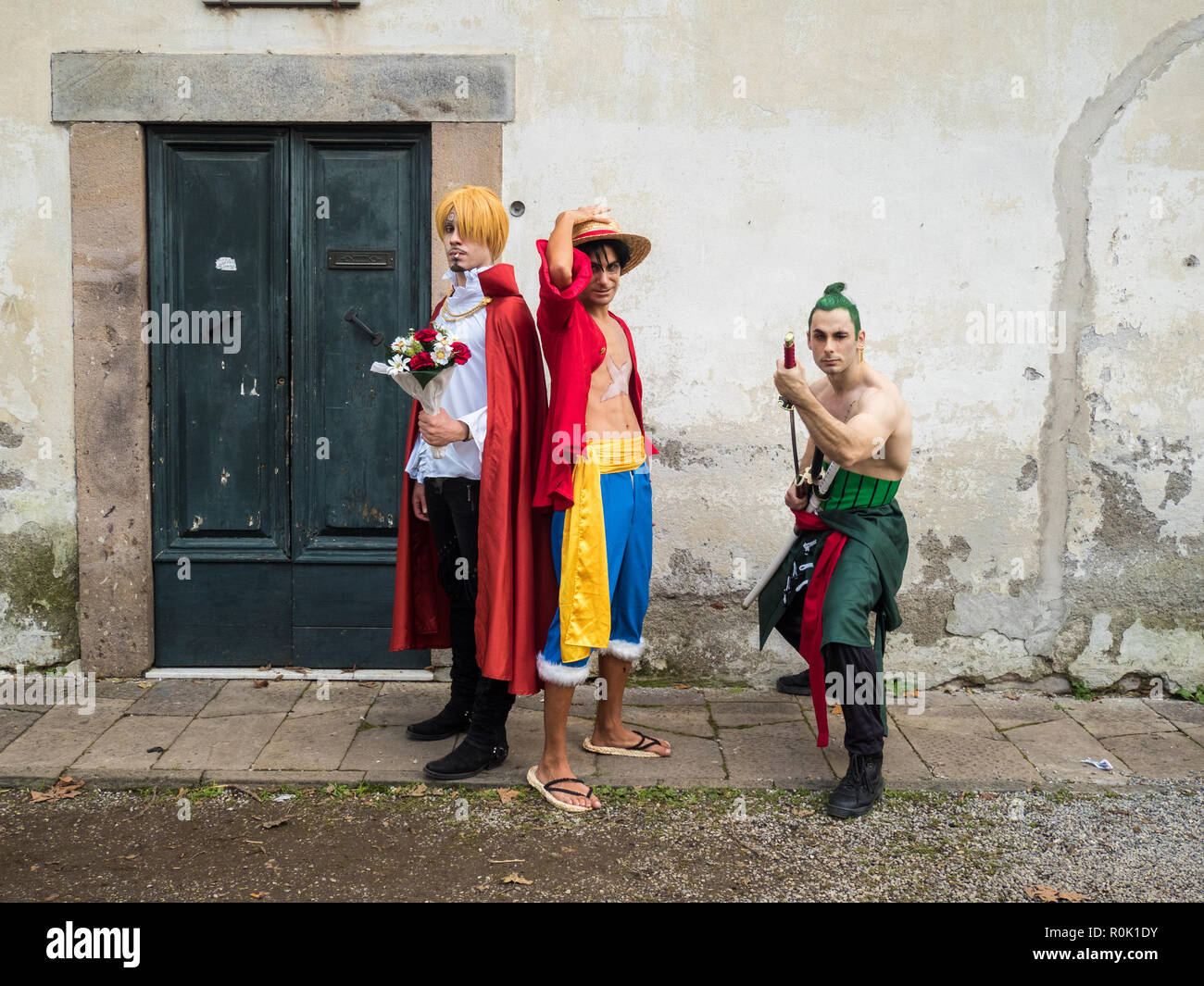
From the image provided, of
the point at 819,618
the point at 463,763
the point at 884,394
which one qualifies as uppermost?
the point at 884,394

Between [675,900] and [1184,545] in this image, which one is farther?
[1184,545]

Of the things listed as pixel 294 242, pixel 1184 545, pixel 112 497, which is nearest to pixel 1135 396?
pixel 1184 545

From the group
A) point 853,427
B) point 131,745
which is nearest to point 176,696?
point 131,745

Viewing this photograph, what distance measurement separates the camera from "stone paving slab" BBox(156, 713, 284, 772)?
432 centimetres

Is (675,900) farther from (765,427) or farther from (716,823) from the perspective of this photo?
(765,427)

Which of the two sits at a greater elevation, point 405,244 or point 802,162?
point 802,162

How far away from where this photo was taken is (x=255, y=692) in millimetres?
5141

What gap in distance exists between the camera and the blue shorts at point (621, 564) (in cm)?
397

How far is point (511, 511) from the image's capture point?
400 cm

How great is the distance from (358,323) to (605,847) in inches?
109

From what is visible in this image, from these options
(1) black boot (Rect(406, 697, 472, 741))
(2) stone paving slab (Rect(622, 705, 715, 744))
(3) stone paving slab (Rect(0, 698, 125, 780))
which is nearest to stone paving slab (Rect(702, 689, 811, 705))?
(2) stone paving slab (Rect(622, 705, 715, 744))

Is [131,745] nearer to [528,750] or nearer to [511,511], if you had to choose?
[528,750]

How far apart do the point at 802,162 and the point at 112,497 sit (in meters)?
3.62

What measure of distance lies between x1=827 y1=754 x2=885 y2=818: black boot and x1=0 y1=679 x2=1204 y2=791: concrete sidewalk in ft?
0.68
